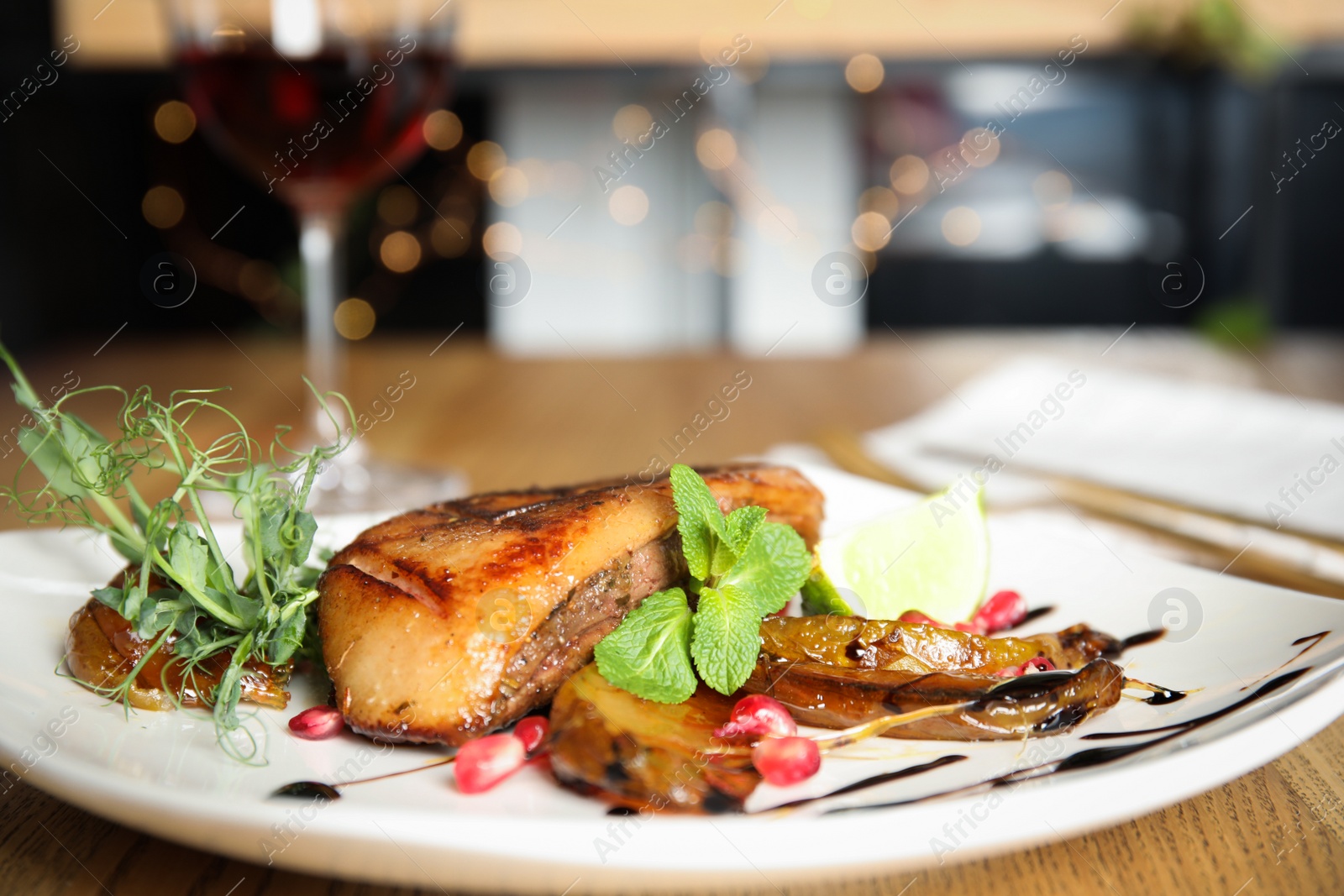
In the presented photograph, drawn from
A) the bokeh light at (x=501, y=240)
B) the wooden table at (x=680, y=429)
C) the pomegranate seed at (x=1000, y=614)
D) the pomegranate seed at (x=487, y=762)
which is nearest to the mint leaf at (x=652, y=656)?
the pomegranate seed at (x=487, y=762)

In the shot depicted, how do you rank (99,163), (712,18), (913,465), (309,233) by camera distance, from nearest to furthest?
1. (913,465)
2. (309,233)
3. (712,18)
4. (99,163)

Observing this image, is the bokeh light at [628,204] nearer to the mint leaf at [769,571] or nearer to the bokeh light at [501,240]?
the bokeh light at [501,240]

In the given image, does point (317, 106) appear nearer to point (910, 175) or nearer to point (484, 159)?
point (484, 159)

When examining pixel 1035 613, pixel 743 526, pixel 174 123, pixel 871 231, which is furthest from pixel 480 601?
pixel 174 123

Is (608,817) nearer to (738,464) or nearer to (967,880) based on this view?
(967,880)

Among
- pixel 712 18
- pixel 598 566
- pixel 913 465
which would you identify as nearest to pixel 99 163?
pixel 712 18

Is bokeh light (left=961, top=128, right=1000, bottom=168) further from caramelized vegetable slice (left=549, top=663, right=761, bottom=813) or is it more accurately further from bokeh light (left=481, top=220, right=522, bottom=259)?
caramelized vegetable slice (left=549, top=663, right=761, bottom=813)

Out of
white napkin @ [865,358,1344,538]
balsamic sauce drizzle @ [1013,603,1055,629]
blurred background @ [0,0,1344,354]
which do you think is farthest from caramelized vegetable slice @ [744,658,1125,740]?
blurred background @ [0,0,1344,354]
